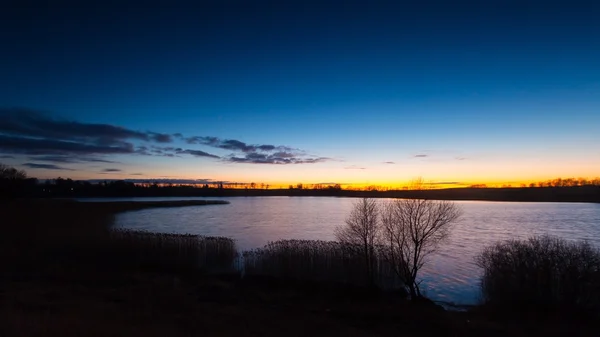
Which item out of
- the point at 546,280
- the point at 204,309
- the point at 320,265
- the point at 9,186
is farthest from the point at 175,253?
the point at 9,186

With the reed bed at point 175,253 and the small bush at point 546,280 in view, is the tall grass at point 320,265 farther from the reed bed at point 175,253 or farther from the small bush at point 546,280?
the small bush at point 546,280

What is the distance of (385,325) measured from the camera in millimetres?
14953

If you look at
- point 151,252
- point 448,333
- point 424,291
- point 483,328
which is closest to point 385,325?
point 448,333

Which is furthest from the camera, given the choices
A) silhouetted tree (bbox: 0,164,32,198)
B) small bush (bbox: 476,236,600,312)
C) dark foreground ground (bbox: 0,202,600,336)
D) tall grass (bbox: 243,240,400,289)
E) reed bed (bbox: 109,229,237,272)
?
silhouetted tree (bbox: 0,164,32,198)

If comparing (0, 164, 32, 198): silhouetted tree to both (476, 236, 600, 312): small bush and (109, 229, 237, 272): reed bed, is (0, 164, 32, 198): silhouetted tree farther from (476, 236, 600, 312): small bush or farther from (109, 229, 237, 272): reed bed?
(476, 236, 600, 312): small bush

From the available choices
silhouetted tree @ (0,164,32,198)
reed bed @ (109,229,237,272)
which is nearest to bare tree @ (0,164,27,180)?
silhouetted tree @ (0,164,32,198)

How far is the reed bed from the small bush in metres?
17.2

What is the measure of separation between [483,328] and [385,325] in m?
3.92

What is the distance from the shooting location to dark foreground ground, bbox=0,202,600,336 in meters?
12.0

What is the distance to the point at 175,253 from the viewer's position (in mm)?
28297

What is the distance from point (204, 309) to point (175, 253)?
1378cm

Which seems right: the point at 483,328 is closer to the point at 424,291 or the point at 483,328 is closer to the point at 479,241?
the point at 424,291

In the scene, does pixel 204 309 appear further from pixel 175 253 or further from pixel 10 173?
pixel 10 173

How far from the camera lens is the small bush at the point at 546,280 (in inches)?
658
